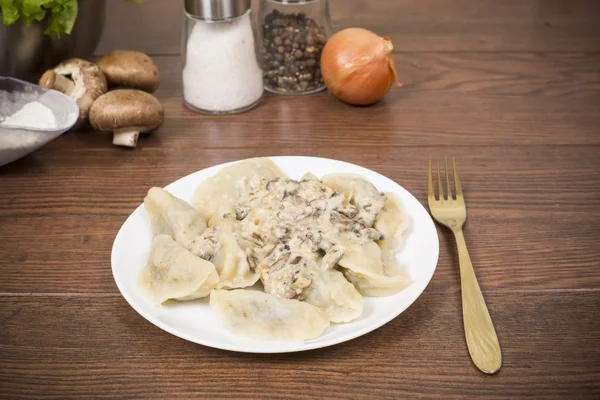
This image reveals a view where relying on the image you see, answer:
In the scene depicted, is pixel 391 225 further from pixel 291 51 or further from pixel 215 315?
pixel 291 51

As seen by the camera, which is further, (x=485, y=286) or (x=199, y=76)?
(x=199, y=76)

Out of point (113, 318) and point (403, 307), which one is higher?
point (403, 307)

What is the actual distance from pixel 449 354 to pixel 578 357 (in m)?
0.19

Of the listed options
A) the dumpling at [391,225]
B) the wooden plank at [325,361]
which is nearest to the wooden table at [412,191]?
the wooden plank at [325,361]

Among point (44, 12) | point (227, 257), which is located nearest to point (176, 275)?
point (227, 257)

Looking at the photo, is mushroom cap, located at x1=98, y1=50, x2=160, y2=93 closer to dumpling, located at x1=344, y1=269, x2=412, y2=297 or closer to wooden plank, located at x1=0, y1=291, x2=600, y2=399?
wooden plank, located at x1=0, y1=291, x2=600, y2=399

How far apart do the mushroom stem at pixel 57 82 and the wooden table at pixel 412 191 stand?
0.13 metres

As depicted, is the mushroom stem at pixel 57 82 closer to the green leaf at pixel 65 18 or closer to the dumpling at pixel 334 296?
the green leaf at pixel 65 18

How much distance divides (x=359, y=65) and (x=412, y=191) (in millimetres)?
410

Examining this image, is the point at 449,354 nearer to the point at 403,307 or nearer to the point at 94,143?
the point at 403,307

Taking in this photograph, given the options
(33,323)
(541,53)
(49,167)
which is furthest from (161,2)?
(33,323)

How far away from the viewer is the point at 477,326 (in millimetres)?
1054

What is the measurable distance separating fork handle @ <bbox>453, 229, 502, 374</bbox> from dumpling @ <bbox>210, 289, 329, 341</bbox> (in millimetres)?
229

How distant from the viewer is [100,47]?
6.84 ft
